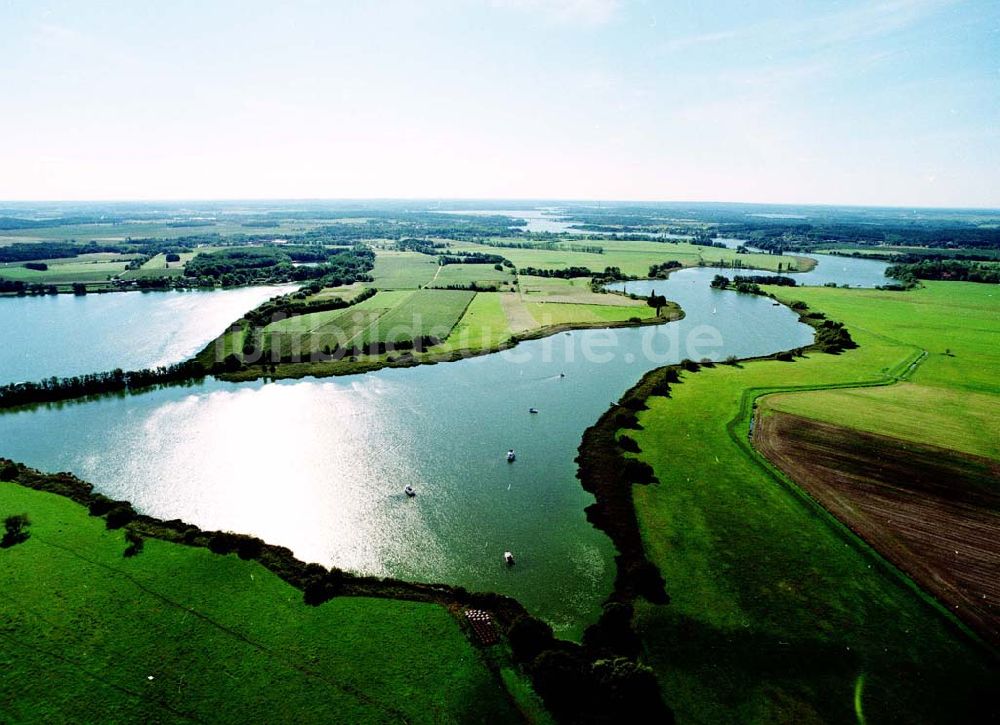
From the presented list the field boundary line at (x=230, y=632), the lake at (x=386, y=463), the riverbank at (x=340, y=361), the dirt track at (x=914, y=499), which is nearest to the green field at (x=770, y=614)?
the dirt track at (x=914, y=499)

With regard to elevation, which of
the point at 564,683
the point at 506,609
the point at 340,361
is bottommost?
the point at 506,609

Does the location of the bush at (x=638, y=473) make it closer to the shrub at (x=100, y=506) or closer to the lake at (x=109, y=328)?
the shrub at (x=100, y=506)

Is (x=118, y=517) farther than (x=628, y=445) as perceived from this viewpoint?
No

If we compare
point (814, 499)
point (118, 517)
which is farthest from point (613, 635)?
point (118, 517)

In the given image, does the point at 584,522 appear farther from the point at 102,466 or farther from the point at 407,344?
the point at 407,344

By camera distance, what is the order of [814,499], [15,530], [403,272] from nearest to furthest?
[15,530], [814,499], [403,272]

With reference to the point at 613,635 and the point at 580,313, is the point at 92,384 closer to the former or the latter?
the point at 613,635

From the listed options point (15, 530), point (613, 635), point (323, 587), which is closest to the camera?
point (613, 635)
